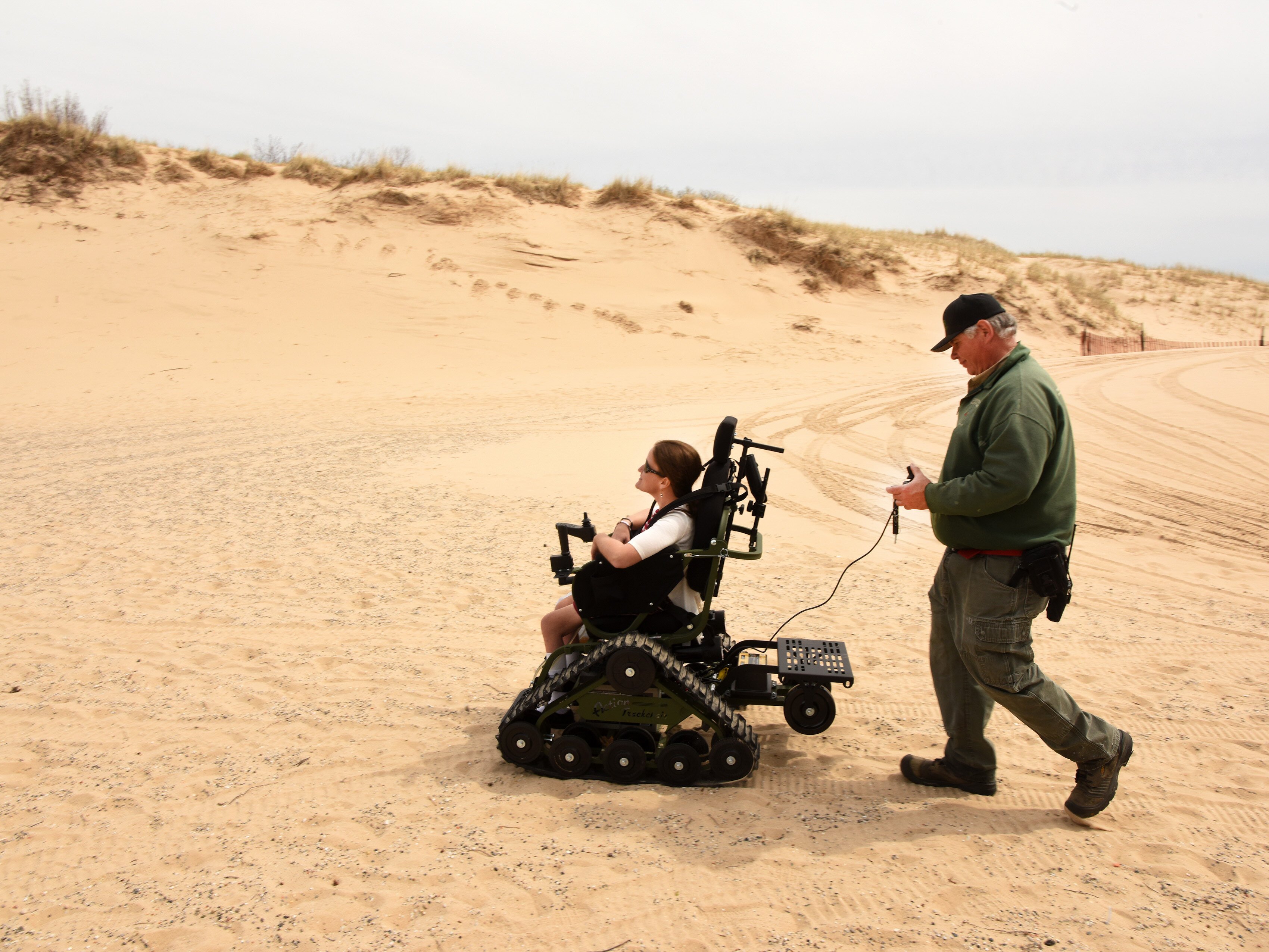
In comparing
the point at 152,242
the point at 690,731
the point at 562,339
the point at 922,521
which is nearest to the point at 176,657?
the point at 690,731

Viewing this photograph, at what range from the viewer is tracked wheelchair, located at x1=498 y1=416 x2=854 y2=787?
3516mm

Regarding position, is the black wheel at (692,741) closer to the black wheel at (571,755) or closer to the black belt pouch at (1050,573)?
the black wheel at (571,755)

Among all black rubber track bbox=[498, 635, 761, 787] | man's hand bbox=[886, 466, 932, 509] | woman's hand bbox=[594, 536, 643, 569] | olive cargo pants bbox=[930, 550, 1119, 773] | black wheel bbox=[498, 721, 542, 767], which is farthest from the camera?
black wheel bbox=[498, 721, 542, 767]

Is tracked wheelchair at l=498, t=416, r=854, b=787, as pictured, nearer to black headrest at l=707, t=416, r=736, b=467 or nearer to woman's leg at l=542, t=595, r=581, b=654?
black headrest at l=707, t=416, r=736, b=467

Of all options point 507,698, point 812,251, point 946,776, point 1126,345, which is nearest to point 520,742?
Answer: point 507,698

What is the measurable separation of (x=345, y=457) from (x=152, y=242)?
18.0 m

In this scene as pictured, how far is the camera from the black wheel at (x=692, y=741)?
11.7 feet

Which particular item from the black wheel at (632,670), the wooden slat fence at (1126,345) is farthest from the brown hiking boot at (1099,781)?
the wooden slat fence at (1126,345)

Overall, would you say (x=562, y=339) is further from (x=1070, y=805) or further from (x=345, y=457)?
(x=1070, y=805)

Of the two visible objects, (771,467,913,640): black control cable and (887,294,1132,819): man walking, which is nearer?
(887,294,1132,819): man walking

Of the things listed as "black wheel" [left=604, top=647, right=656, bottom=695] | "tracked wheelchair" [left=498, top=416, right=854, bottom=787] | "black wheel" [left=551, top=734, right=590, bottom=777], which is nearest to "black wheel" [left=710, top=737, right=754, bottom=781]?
"tracked wheelchair" [left=498, top=416, right=854, bottom=787]

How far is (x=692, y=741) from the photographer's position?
3.60 metres

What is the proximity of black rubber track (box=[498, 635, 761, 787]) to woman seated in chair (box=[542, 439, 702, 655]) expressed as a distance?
0.23 m

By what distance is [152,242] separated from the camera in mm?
23828
